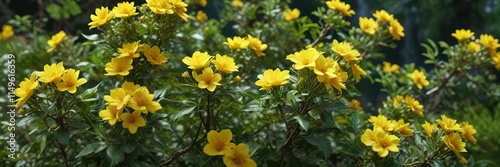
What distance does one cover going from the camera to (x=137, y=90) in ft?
2.87

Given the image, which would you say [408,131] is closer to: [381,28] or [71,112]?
[381,28]

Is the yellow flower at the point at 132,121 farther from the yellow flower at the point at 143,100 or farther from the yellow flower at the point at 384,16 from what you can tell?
the yellow flower at the point at 384,16

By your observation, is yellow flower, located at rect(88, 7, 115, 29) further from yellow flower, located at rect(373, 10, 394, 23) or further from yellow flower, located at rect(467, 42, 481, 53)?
yellow flower, located at rect(467, 42, 481, 53)

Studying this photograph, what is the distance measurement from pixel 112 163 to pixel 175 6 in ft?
1.10

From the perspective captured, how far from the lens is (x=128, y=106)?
2.81 feet

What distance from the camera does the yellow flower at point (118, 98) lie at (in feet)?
2.77

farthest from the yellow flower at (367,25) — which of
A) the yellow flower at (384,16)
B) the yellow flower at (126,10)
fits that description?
the yellow flower at (126,10)

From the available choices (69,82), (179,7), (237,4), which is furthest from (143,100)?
(237,4)

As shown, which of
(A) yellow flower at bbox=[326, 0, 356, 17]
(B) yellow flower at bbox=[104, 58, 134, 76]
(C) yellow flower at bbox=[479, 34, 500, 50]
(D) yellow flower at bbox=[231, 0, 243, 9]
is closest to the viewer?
(B) yellow flower at bbox=[104, 58, 134, 76]

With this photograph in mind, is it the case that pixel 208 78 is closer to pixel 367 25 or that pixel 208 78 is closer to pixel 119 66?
pixel 119 66

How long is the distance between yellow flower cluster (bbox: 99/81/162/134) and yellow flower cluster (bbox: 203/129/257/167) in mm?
124

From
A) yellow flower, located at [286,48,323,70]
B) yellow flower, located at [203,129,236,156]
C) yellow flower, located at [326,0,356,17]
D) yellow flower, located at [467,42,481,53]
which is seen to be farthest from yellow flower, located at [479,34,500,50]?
yellow flower, located at [203,129,236,156]

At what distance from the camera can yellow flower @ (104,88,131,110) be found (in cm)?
85

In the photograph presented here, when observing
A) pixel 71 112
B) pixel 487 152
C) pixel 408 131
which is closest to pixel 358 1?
pixel 487 152
